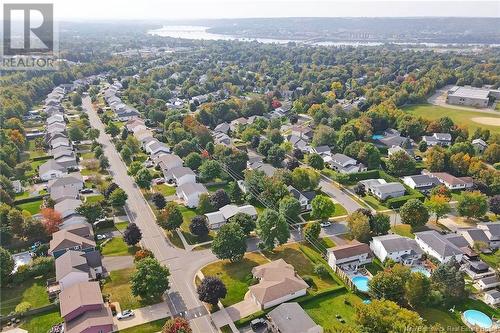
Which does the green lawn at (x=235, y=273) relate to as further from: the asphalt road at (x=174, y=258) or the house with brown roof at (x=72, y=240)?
the house with brown roof at (x=72, y=240)

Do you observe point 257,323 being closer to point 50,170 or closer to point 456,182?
point 456,182

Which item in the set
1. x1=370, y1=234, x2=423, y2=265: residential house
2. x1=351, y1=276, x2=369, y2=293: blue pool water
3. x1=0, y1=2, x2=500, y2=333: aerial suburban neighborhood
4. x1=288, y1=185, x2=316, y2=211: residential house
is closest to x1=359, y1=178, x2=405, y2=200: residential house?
x1=0, y1=2, x2=500, y2=333: aerial suburban neighborhood

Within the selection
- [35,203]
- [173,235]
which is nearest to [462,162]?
[173,235]

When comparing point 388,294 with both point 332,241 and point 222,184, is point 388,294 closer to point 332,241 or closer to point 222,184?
point 332,241

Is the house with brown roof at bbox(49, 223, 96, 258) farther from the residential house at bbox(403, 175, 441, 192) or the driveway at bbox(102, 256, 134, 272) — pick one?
the residential house at bbox(403, 175, 441, 192)

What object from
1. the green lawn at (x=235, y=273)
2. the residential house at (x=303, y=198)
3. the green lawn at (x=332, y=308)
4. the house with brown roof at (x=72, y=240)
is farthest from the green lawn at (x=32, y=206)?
the green lawn at (x=332, y=308)

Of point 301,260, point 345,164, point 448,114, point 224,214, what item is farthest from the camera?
point 448,114

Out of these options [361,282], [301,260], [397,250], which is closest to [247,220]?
[301,260]
